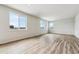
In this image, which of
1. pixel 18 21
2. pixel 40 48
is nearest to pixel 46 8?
pixel 18 21

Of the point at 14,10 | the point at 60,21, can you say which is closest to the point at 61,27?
the point at 60,21

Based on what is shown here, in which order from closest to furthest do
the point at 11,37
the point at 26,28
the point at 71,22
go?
the point at 11,37 < the point at 26,28 < the point at 71,22

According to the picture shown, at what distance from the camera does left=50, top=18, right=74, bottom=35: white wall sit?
13.8m

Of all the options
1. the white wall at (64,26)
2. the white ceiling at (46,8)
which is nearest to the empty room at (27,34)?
the white ceiling at (46,8)

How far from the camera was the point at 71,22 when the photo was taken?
13820 millimetres

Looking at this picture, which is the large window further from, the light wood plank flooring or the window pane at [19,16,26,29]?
the light wood plank flooring

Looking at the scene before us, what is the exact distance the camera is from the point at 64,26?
14.8 meters

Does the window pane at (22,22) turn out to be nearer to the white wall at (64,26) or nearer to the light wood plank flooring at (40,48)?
the light wood plank flooring at (40,48)

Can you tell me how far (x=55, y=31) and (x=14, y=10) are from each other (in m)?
Answer: 10.7

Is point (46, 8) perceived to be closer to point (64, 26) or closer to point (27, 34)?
point (27, 34)

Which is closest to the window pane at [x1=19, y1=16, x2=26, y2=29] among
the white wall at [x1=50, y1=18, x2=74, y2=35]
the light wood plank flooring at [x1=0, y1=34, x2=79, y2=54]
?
the light wood plank flooring at [x1=0, y1=34, x2=79, y2=54]
